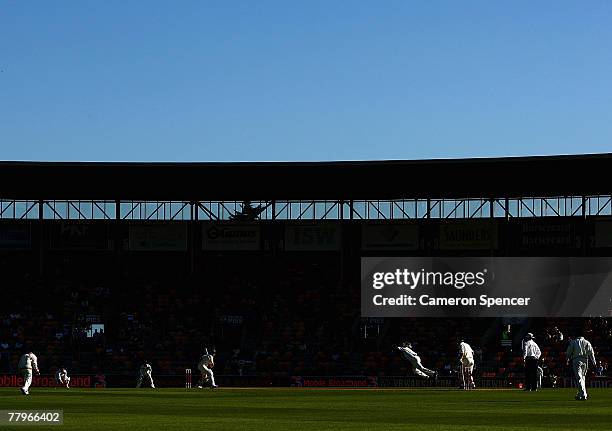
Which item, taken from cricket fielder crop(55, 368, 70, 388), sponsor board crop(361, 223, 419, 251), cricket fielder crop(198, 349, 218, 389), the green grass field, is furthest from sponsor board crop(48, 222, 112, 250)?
the green grass field

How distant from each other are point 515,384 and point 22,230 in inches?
1200

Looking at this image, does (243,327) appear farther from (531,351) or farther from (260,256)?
(531,351)

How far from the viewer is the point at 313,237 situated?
66.5 metres

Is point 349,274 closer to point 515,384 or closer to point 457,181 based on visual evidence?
point 457,181

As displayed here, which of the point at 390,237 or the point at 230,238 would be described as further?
the point at 230,238

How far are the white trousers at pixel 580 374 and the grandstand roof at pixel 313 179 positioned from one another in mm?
24329

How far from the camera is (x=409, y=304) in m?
64.7

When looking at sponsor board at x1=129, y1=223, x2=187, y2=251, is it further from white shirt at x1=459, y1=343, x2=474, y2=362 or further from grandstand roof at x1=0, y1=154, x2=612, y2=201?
white shirt at x1=459, y1=343, x2=474, y2=362

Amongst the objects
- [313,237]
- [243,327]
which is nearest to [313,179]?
[313,237]

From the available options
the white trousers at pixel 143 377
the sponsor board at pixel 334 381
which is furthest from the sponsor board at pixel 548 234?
the white trousers at pixel 143 377

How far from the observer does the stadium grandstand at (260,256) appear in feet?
194

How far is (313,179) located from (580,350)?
31.6 meters

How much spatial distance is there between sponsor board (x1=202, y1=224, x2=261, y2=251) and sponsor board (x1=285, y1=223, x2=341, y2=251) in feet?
6.17

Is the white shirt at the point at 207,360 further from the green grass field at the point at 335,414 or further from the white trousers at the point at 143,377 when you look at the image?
the green grass field at the point at 335,414
